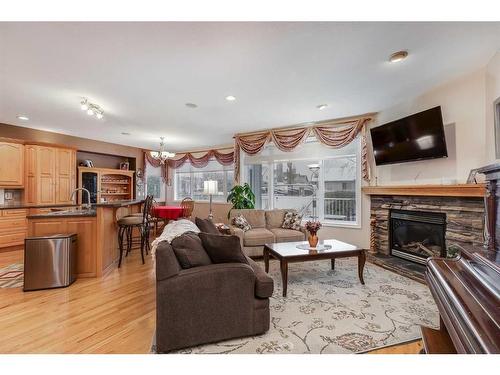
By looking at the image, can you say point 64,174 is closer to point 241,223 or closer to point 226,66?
point 241,223

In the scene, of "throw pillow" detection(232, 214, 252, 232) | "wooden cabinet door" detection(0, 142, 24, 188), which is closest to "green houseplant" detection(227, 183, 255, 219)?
"throw pillow" detection(232, 214, 252, 232)

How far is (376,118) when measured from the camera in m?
4.34

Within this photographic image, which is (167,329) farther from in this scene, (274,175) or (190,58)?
(274,175)

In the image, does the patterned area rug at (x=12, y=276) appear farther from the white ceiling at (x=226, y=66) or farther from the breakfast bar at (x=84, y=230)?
the white ceiling at (x=226, y=66)

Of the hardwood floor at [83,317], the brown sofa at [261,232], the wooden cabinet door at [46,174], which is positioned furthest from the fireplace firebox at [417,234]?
Result: the wooden cabinet door at [46,174]

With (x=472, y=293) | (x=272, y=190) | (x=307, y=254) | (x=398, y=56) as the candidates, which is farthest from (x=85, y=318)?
(x=272, y=190)

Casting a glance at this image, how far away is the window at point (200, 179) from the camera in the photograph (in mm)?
6887

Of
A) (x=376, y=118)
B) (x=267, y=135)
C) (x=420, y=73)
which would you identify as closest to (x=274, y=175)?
(x=267, y=135)

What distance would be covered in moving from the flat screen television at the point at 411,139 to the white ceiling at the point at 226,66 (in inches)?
16.9

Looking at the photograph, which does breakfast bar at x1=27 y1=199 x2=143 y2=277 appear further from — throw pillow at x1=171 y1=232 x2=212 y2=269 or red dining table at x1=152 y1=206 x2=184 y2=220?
red dining table at x1=152 y1=206 x2=184 y2=220

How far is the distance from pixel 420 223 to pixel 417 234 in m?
0.21

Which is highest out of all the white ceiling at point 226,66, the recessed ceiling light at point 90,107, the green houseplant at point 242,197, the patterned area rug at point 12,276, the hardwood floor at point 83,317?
the white ceiling at point 226,66

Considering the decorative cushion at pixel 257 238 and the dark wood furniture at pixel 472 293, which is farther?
the decorative cushion at pixel 257 238

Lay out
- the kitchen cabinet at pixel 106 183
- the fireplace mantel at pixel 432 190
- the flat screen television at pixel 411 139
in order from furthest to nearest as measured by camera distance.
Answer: the kitchen cabinet at pixel 106 183, the flat screen television at pixel 411 139, the fireplace mantel at pixel 432 190
